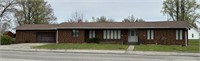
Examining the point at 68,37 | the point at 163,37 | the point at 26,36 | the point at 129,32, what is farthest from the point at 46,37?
the point at 163,37

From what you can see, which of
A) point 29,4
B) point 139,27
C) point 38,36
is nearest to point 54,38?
point 38,36

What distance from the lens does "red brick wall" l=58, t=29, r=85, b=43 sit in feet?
144

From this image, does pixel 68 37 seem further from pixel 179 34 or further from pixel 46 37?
pixel 179 34

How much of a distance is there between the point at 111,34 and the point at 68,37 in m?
5.48

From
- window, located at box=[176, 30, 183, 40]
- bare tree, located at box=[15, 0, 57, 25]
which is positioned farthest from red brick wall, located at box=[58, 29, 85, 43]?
bare tree, located at box=[15, 0, 57, 25]

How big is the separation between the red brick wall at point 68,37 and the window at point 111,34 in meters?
2.75

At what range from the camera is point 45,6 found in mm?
72125

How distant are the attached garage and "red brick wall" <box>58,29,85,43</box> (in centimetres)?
453

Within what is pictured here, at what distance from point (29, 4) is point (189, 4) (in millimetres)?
32118

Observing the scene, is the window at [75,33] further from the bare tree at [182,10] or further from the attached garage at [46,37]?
the bare tree at [182,10]

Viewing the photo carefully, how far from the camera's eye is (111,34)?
43250mm

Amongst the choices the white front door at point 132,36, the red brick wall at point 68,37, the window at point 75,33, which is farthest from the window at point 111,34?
the window at point 75,33

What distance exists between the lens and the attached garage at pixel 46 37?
49.0m

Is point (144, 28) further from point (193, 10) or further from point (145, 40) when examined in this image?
point (193, 10)
